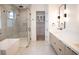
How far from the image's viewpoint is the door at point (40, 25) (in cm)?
499

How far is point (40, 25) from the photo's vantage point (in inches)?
202

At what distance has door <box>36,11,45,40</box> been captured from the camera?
4.99 metres

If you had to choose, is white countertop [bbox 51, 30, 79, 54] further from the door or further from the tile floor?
the door

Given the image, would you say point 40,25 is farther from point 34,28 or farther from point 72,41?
point 72,41

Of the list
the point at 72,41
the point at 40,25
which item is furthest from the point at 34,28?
the point at 72,41

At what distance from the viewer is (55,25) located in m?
4.07

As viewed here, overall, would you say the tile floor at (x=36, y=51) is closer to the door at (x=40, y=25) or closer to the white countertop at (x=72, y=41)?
the white countertop at (x=72, y=41)

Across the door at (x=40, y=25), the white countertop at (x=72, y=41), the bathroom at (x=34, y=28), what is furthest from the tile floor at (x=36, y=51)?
the door at (x=40, y=25)

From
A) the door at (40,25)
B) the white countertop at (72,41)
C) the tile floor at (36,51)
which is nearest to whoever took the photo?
the white countertop at (72,41)

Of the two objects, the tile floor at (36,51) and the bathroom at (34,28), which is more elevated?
the bathroom at (34,28)

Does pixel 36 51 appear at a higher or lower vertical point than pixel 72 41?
lower

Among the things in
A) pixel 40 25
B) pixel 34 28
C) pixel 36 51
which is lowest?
pixel 36 51
